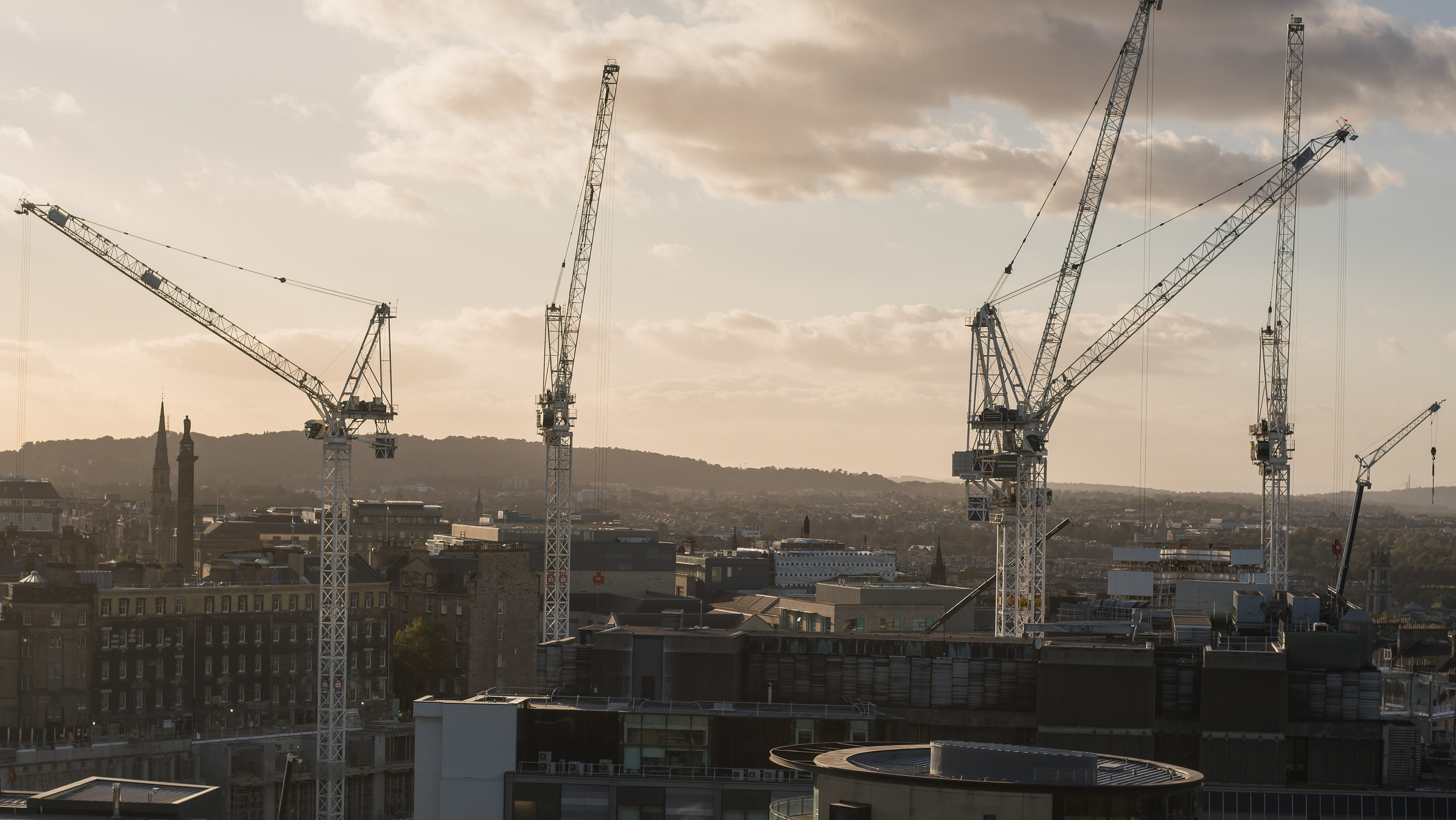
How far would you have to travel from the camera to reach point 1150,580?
150000mm

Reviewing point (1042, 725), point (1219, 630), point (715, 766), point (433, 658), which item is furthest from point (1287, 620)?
point (433, 658)

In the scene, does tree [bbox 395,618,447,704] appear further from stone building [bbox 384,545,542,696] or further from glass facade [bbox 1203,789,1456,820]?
glass facade [bbox 1203,789,1456,820]

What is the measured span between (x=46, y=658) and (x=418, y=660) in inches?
1368

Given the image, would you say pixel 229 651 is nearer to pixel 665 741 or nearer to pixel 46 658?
pixel 46 658

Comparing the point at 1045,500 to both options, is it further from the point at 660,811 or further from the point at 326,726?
the point at 660,811

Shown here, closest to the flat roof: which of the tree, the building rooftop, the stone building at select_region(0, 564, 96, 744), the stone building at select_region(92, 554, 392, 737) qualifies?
the building rooftop

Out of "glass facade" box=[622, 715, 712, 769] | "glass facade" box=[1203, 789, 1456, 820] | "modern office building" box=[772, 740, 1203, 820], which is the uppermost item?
"modern office building" box=[772, 740, 1203, 820]

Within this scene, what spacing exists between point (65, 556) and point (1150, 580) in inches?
4464

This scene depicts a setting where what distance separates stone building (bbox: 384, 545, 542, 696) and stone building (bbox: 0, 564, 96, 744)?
34.9 meters

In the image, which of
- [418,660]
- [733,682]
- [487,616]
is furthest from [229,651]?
[733,682]

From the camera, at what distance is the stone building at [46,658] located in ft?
434

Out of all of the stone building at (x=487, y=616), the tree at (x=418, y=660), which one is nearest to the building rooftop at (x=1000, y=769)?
the stone building at (x=487, y=616)

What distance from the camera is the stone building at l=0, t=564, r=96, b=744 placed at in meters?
132

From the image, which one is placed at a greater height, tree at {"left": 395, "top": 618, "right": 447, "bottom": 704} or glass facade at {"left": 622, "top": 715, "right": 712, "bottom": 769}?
glass facade at {"left": 622, "top": 715, "right": 712, "bottom": 769}
